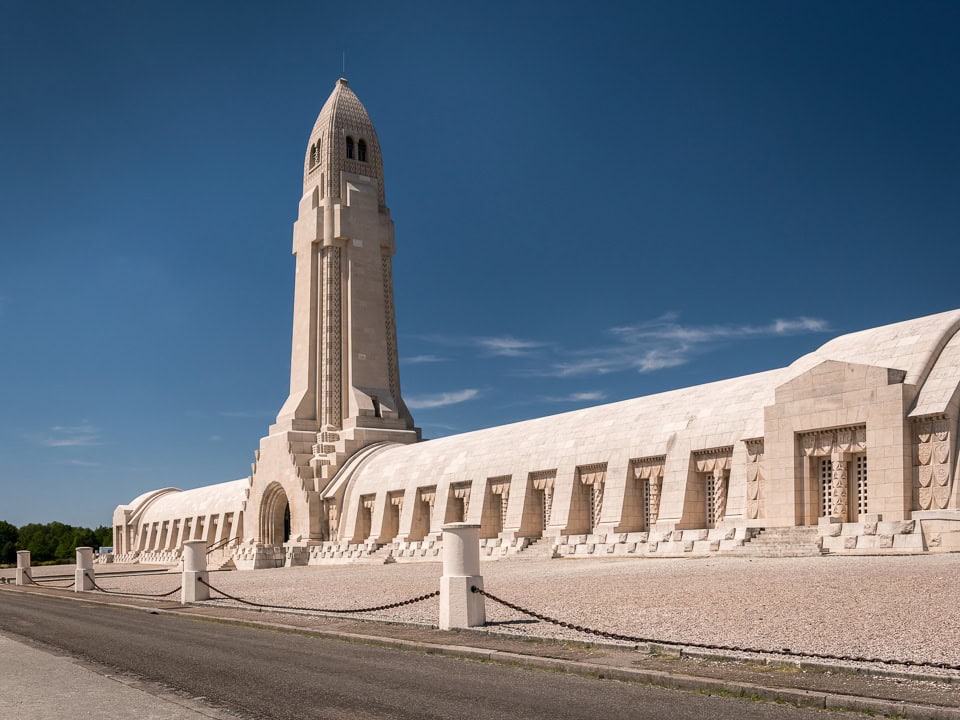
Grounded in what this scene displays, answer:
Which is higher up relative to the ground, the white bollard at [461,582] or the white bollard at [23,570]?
the white bollard at [461,582]

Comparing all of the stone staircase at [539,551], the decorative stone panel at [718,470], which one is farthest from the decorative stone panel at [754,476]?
the stone staircase at [539,551]

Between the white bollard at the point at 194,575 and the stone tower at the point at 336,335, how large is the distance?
24.5 m

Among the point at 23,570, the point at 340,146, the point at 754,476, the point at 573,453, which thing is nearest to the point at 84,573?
the point at 23,570

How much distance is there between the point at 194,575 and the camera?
878 inches

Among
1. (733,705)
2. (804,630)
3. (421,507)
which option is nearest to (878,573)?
(804,630)

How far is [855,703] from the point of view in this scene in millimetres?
7562

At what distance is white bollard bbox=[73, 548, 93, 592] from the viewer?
99.2 ft

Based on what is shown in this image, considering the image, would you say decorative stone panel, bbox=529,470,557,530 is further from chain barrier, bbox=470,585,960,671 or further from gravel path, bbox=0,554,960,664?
chain barrier, bbox=470,585,960,671

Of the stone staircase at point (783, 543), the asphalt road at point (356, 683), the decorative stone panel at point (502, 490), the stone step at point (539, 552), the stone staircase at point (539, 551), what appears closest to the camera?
the asphalt road at point (356, 683)

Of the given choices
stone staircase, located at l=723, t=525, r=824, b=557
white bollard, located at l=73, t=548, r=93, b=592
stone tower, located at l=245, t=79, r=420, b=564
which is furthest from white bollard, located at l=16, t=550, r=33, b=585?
stone staircase, located at l=723, t=525, r=824, b=557

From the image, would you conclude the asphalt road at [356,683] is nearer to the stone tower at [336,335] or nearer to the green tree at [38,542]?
the stone tower at [336,335]

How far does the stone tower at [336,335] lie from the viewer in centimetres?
4872

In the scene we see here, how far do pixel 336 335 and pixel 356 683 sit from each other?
41.2 m

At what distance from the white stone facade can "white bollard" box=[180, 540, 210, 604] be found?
37.4ft
